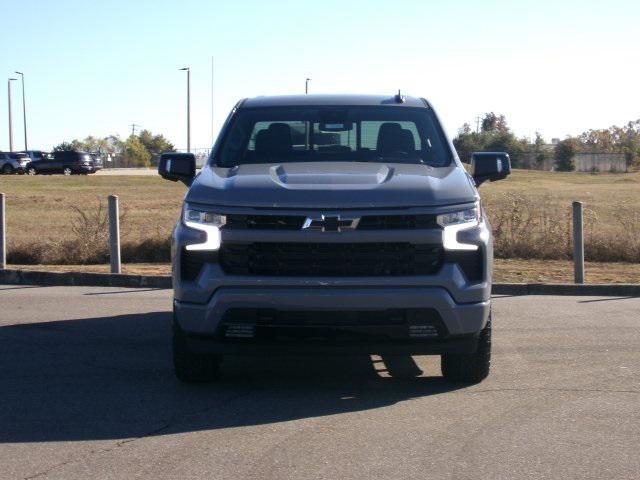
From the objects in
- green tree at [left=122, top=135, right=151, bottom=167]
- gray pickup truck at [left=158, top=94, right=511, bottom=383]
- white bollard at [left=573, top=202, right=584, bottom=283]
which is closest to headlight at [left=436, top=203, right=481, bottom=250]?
gray pickup truck at [left=158, top=94, right=511, bottom=383]

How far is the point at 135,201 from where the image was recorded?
33406 millimetres

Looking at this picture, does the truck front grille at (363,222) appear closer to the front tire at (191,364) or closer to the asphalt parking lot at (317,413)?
the front tire at (191,364)

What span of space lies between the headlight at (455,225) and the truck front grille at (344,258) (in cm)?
8

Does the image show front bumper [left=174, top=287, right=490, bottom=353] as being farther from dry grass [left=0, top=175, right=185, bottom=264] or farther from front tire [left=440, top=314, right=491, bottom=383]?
dry grass [left=0, top=175, right=185, bottom=264]

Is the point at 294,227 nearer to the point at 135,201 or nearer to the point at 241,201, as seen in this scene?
the point at 241,201

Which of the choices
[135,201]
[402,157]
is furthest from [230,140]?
[135,201]

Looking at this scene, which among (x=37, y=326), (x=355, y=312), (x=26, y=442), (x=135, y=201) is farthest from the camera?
(x=135, y=201)

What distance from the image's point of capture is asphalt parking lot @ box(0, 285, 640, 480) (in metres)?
5.15

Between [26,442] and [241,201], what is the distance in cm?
191

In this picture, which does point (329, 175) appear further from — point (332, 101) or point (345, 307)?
point (332, 101)

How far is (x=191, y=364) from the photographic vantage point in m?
6.91

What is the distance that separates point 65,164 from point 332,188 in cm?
6174

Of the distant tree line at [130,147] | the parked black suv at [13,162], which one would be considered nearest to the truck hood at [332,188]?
the parked black suv at [13,162]

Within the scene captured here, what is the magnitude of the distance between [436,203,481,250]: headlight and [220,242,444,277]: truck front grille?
3.1 inches
